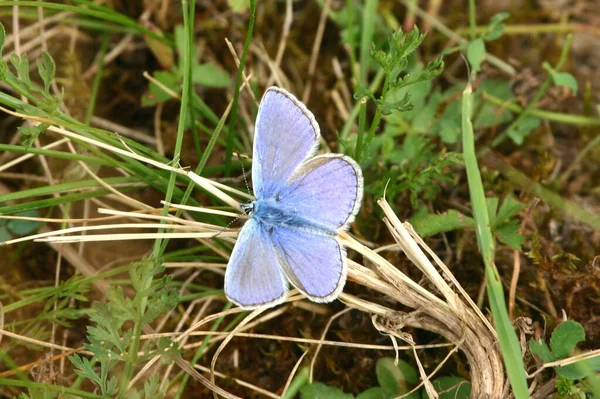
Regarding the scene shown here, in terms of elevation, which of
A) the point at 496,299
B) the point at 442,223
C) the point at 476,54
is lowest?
the point at 442,223

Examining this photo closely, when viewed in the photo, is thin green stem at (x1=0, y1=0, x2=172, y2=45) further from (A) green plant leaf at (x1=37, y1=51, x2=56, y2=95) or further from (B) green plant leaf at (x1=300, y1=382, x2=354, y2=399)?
(B) green plant leaf at (x1=300, y1=382, x2=354, y2=399)

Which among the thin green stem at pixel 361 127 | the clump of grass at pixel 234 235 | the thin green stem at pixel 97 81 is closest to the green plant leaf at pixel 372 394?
the clump of grass at pixel 234 235

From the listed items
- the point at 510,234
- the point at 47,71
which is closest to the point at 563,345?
the point at 510,234

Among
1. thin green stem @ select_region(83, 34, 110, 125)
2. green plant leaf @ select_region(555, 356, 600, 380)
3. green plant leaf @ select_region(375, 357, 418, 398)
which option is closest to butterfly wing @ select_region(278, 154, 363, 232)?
green plant leaf @ select_region(375, 357, 418, 398)

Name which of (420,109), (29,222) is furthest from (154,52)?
(420,109)

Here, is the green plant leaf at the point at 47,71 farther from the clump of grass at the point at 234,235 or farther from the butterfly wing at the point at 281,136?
the butterfly wing at the point at 281,136

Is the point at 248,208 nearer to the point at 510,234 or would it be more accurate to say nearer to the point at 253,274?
the point at 253,274
